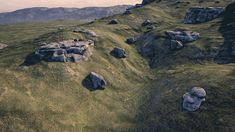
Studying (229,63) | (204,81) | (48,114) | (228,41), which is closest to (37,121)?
(48,114)

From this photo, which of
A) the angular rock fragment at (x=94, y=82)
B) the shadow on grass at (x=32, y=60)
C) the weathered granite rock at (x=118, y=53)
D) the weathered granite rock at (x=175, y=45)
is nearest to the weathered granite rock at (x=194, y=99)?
the angular rock fragment at (x=94, y=82)

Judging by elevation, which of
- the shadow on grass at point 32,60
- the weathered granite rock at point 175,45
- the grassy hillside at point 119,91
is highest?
the shadow on grass at point 32,60

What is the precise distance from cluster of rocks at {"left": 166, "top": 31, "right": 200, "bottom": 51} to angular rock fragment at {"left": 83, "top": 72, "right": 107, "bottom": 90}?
126ft

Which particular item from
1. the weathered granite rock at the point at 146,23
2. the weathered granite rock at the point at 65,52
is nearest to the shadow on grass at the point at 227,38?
the weathered granite rock at the point at 146,23

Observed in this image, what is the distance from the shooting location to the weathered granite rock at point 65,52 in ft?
363

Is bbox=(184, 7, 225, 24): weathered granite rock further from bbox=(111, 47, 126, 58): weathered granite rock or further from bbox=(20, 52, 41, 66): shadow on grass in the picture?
bbox=(20, 52, 41, 66): shadow on grass

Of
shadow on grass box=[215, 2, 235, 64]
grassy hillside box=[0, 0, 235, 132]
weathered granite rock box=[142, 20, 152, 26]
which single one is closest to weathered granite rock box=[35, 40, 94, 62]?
grassy hillside box=[0, 0, 235, 132]

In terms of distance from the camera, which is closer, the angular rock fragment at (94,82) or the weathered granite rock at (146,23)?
the angular rock fragment at (94,82)

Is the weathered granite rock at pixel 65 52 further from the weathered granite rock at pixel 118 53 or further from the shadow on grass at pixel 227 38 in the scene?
the shadow on grass at pixel 227 38

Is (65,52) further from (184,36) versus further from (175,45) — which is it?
(184,36)

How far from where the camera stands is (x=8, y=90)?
91.8m

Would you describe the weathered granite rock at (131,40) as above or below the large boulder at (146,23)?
below

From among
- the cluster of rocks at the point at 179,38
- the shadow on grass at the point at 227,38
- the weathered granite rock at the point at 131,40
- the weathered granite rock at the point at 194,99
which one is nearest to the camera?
the weathered granite rock at the point at 194,99

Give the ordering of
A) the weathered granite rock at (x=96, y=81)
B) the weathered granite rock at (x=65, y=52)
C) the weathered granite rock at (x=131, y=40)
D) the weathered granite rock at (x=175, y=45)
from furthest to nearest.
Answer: the weathered granite rock at (x=131, y=40) → the weathered granite rock at (x=175, y=45) → the weathered granite rock at (x=65, y=52) → the weathered granite rock at (x=96, y=81)
